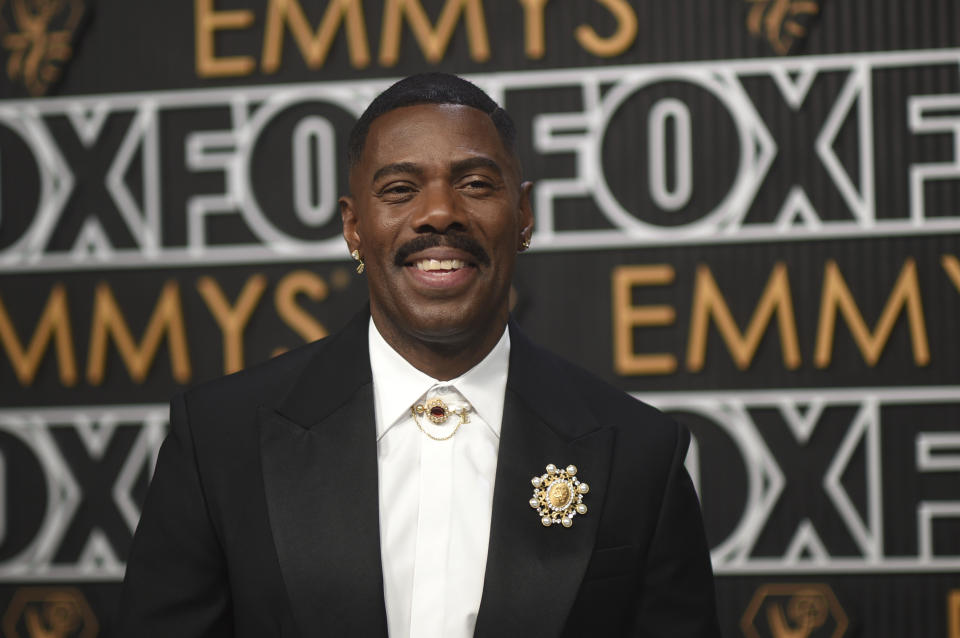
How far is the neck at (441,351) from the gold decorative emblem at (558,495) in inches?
7.5

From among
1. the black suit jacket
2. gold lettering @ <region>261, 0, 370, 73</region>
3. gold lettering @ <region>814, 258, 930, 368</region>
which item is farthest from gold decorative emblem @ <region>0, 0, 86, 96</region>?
gold lettering @ <region>814, 258, 930, 368</region>

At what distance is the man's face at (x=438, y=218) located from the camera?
1.38 m

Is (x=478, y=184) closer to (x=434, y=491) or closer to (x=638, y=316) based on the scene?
(x=434, y=491)

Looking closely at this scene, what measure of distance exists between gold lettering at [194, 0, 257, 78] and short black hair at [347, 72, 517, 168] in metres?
1.85

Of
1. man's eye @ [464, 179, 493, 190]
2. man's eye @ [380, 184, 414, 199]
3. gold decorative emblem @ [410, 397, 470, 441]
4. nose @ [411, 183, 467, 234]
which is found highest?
man's eye @ [464, 179, 493, 190]

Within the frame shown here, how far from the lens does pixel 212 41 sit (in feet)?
10.5

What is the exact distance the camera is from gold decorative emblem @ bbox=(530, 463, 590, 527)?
1.39 m

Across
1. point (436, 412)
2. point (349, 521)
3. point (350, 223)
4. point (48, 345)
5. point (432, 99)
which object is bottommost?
point (349, 521)

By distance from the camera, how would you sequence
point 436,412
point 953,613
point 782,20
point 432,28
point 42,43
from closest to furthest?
point 436,412 < point 953,613 < point 782,20 < point 432,28 < point 42,43

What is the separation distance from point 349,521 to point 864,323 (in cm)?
210

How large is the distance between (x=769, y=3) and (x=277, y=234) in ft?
5.28

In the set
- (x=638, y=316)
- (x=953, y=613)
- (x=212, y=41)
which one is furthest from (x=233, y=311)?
(x=953, y=613)

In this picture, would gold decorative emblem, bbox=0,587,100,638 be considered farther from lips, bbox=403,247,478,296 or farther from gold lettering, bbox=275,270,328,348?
lips, bbox=403,247,478,296

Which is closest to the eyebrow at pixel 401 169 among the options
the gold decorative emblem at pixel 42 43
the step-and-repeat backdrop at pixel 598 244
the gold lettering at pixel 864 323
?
the step-and-repeat backdrop at pixel 598 244
